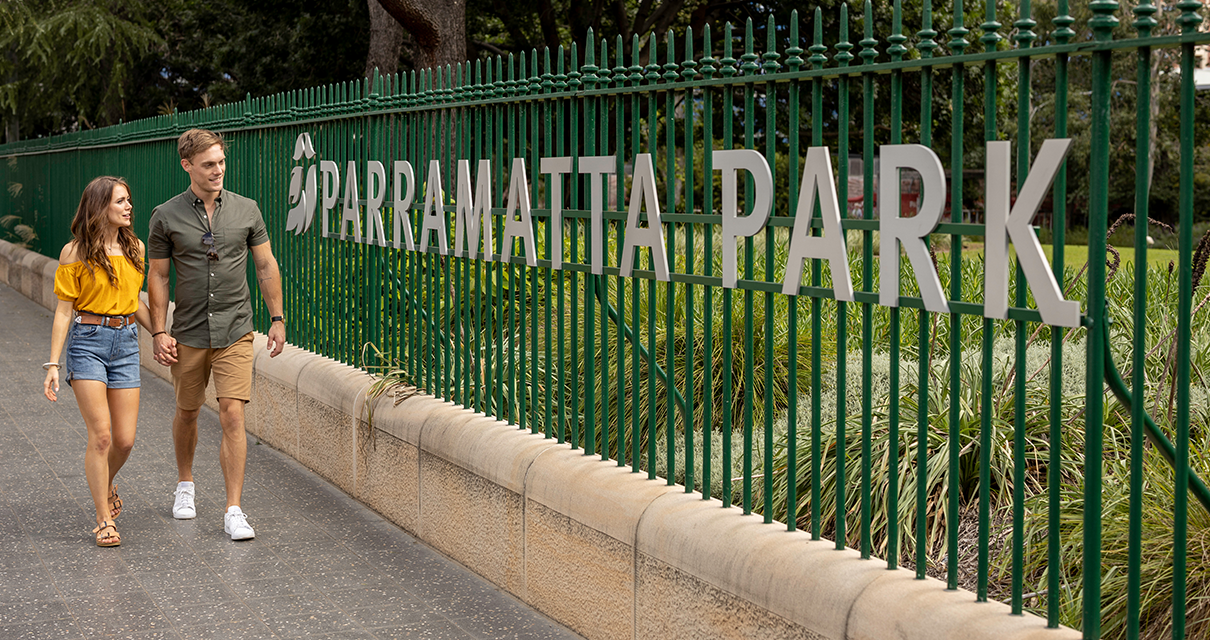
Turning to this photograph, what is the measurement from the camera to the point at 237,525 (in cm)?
636

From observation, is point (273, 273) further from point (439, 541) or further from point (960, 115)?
point (960, 115)

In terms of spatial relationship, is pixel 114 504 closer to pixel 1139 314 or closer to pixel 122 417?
pixel 122 417

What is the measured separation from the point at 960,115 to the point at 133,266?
4454 millimetres

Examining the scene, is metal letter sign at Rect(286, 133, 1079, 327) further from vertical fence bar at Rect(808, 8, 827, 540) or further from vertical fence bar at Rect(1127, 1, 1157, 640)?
vertical fence bar at Rect(1127, 1, 1157, 640)

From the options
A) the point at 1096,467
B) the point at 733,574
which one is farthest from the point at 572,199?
the point at 1096,467

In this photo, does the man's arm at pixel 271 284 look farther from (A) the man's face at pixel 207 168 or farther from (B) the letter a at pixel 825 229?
(B) the letter a at pixel 825 229

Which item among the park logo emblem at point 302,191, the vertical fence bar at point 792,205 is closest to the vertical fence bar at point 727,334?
the vertical fence bar at point 792,205

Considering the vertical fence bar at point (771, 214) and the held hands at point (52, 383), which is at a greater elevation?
the vertical fence bar at point (771, 214)

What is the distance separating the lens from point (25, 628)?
499 centimetres

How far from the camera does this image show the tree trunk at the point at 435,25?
42.9 feet

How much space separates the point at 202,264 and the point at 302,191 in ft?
6.57

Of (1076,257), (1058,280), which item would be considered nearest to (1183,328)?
(1058,280)

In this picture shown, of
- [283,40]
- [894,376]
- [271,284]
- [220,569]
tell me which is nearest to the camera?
[894,376]

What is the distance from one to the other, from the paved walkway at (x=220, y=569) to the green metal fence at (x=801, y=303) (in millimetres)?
806
